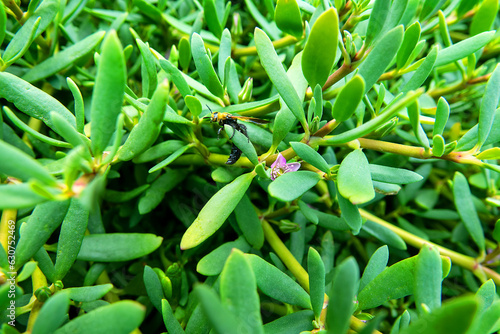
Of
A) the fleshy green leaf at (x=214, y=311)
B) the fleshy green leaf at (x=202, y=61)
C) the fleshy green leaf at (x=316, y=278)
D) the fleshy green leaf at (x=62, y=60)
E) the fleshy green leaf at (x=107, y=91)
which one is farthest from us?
the fleshy green leaf at (x=62, y=60)

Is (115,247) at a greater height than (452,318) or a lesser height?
lesser

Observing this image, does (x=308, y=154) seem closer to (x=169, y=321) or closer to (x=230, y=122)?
(x=230, y=122)

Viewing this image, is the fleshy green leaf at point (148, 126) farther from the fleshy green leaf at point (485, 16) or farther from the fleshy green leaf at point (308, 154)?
the fleshy green leaf at point (485, 16)

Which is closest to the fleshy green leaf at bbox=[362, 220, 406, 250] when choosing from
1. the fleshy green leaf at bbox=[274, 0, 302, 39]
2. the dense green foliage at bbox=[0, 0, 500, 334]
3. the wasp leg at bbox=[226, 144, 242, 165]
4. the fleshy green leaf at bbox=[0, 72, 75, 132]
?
the dense green foliage at bbox=[0, 0, 500, 334]

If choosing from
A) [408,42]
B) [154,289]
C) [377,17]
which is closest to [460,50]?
[408,42]

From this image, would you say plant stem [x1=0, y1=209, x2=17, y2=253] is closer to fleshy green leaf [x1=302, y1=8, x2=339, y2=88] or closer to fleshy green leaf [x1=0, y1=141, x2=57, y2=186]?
fleshy green leaf [x1=0, y1=141, x2=57, y2=186]

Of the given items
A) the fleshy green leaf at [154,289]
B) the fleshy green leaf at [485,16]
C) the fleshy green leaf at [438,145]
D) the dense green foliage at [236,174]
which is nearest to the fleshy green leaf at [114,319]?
the dense green foliage at [236,174]
